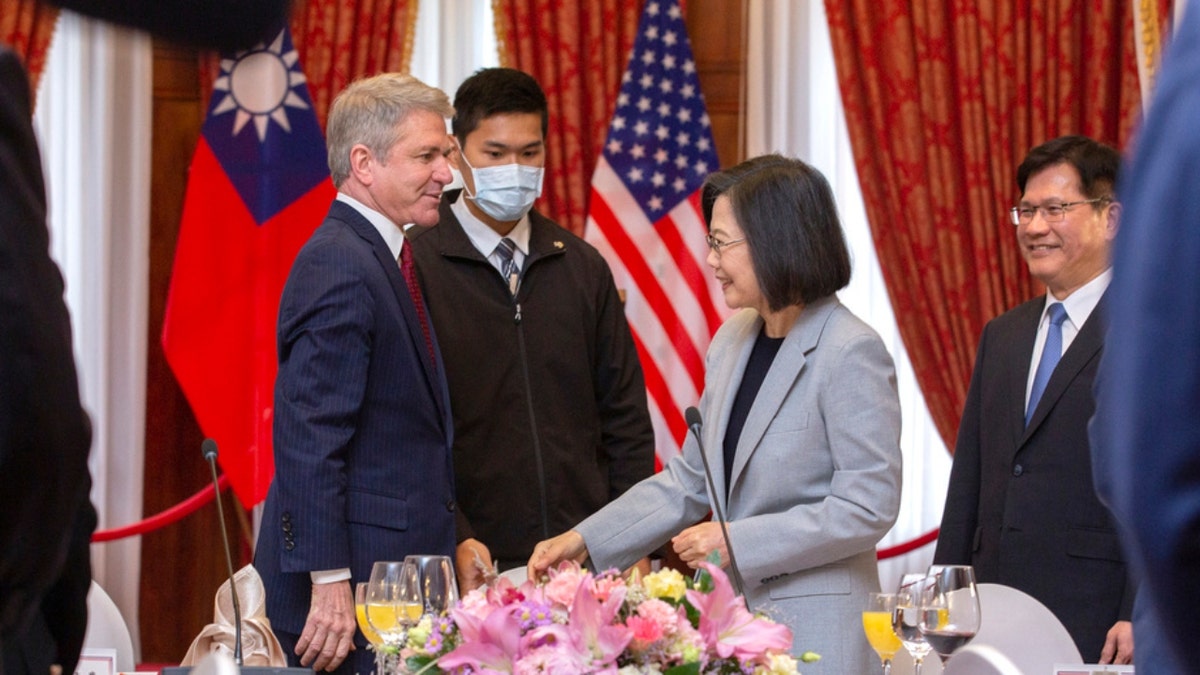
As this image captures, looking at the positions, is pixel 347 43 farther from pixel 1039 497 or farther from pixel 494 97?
pixel 1039 497

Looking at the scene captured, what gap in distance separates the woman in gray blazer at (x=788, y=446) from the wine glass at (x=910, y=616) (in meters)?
0.50

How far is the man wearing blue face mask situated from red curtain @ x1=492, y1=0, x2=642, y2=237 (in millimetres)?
1151

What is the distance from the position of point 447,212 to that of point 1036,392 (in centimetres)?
169

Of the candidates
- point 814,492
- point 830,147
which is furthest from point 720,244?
point 830,147

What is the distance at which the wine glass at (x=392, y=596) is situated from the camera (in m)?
2.27

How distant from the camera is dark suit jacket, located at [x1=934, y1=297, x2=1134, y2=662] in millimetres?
3330

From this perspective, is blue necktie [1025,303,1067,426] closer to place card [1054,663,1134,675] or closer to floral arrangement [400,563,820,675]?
place card [1054,663,1134,675]

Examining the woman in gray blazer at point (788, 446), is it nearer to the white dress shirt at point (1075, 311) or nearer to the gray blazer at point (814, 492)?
the gray blazer at point (814, 492)

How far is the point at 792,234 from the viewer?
3.05m

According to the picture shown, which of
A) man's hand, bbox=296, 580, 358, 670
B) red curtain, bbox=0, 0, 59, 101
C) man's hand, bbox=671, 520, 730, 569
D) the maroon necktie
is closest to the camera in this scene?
man's hand, bbox=671, 520, 730, 569

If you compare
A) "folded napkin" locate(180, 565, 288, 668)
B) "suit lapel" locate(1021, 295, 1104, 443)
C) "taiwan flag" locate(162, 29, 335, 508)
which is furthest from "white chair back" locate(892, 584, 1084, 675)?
"taiwan flag" locate(162, 29, 335, 508)

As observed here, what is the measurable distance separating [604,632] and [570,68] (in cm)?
393

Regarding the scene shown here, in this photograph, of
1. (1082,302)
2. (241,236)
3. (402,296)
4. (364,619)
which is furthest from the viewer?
(241,236)

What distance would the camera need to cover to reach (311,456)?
301cm
